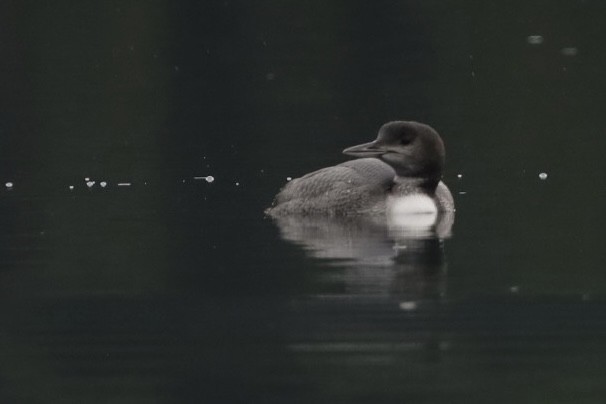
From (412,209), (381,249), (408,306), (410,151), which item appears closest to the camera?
(408,306)

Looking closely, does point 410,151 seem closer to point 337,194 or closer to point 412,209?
point 412,209

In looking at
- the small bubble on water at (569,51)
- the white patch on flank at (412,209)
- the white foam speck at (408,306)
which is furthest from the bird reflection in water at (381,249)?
the small bubble on water at (569,51)

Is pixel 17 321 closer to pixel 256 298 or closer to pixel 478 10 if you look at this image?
pixel 256 298

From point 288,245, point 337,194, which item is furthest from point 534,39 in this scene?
point 288,245

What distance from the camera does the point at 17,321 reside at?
11.2 metres

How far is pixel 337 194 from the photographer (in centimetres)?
1591

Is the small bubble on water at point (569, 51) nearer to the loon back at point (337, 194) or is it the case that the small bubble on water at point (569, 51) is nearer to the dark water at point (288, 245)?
the dark water at point (288, 245)

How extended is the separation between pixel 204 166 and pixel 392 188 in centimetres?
351

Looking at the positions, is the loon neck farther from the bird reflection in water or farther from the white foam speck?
the white foam speck

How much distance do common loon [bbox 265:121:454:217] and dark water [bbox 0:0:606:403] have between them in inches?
12.4

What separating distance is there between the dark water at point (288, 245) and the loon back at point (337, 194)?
287 millimetres

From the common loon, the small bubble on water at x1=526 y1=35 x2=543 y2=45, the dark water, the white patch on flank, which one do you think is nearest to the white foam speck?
the dark water

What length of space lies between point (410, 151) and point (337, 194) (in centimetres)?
66

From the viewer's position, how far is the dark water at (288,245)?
9.77 metres
